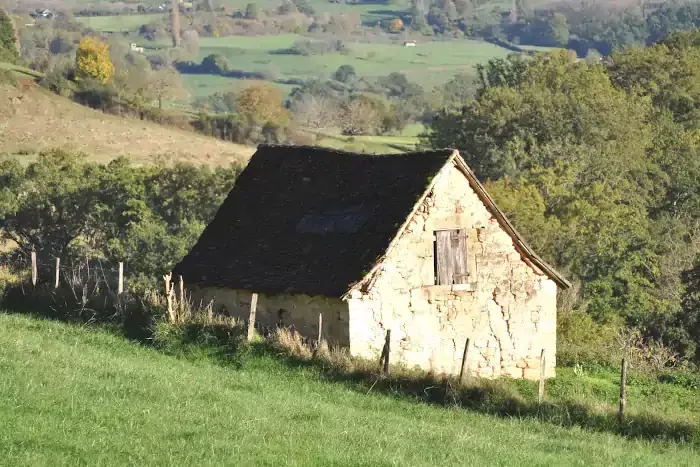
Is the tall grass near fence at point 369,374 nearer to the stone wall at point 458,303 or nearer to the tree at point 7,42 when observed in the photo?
the stone wall at point 458,303

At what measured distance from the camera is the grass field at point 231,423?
532 inches

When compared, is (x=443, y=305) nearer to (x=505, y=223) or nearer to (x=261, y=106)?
(x=505, y=223)

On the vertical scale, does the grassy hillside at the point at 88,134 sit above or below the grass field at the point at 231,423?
below

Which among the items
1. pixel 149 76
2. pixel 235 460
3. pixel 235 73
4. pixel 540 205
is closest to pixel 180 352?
pixel 235 460

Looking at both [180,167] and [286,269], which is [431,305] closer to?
[286,269]

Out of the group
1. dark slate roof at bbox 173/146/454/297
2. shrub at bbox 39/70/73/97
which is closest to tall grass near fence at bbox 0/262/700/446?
dark slate roof at bbox 173/146/454/297

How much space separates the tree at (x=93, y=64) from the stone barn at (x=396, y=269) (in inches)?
3127

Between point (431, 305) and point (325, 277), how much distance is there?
238cm

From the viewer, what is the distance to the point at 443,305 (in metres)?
26.5

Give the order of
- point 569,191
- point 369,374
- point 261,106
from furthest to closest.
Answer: point 261,106 < point 569,191 < point 369,374

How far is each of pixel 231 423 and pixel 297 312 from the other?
10623mm

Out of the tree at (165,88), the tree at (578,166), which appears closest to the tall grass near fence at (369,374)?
the tree at (578,166)

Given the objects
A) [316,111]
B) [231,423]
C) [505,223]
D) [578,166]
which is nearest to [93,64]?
[316,111]

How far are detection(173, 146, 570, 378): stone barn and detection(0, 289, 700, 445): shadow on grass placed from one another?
336 cm
